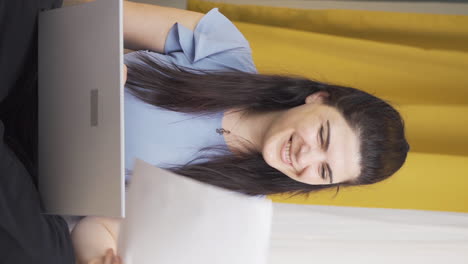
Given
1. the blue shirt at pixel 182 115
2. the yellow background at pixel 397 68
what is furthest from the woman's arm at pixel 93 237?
the yellow background at pixel 397 68

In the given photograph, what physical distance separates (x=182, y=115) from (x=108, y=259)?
1.28 feet

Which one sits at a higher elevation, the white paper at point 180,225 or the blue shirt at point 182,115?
the blue shirt at point 182,115

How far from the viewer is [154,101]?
1.20 metres

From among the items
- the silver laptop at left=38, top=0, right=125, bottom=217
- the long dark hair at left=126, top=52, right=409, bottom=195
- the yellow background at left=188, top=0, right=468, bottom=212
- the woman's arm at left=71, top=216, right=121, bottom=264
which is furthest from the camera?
the yellow background at left=188, top=0, right=468, bottom=212

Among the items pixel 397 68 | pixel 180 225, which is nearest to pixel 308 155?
pixel 180 225

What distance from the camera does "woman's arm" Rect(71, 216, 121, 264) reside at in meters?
1.06

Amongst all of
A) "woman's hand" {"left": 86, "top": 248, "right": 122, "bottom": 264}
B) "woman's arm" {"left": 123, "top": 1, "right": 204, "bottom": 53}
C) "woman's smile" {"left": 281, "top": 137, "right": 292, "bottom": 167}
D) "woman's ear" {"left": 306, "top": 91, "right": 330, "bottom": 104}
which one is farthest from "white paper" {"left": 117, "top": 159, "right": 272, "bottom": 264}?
"woman's arm" {"left": 123, "top": 1, "right": 204, "bottom": 53}

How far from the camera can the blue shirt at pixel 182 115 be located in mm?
1188

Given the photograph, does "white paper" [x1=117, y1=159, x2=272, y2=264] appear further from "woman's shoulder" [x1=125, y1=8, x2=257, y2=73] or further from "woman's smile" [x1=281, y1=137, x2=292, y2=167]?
"woman's shoulder" [x1=125, y1=8, x2=257, y2=73]

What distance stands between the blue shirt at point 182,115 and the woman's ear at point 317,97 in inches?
7.8

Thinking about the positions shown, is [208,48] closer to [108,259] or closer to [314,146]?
[314,146]

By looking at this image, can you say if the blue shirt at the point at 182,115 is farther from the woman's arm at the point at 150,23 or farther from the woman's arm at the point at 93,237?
the woman's arm at the point at 93,237

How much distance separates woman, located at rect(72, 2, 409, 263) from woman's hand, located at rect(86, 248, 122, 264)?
8 centimetres

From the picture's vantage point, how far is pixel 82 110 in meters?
0.89
